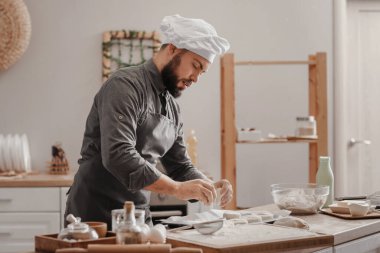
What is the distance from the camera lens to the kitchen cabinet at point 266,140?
14.3 ft

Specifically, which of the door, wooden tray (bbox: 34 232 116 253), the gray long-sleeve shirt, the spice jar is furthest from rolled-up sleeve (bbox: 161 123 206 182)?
the door

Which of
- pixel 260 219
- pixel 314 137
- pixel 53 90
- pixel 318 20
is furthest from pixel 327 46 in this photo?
pixel 260 219

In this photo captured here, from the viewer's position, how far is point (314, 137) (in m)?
4.49

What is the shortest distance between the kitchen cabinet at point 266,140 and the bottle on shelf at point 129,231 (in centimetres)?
260

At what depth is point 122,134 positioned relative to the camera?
2.36 m

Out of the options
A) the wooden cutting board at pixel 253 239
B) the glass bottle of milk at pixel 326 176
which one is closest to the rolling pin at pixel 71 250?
the wooden cutting board at pixel 253 239

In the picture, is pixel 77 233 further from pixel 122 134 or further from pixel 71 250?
pixel 122 134

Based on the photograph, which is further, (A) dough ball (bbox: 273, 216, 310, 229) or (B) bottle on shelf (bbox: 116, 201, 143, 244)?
(A) dough ball (bbox: 273, 216, 310, 229)

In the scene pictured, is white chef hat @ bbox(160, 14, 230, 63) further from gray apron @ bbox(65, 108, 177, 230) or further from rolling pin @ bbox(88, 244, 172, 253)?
rolling pin @ bbox(88, 244, 172, 253)

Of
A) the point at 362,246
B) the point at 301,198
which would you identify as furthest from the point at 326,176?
the point at 362,246

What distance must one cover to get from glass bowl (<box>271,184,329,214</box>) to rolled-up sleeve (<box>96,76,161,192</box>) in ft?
2.04

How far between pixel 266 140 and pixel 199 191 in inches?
86.2

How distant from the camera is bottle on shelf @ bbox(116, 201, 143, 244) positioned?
179 cm

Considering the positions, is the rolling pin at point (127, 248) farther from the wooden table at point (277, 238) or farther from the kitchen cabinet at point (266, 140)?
the kitchen cabinet at point (266, 140)
